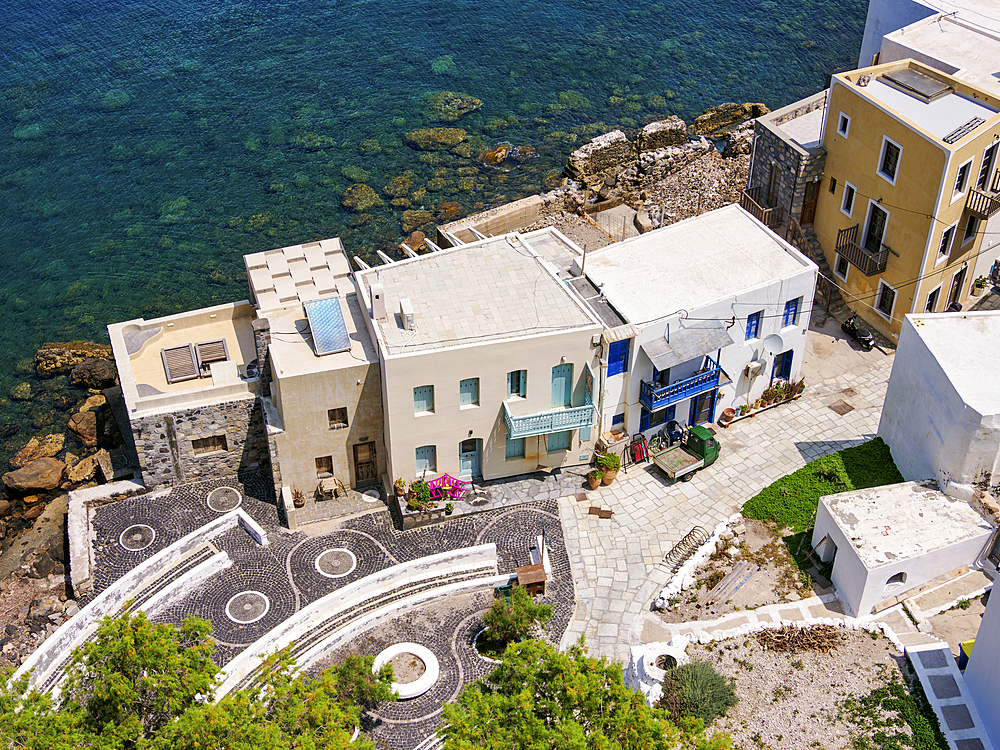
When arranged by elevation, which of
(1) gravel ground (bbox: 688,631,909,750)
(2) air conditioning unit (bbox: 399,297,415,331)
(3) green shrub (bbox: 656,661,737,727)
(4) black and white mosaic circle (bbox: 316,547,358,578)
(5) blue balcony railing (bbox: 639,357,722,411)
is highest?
(2) air conditioning unit (bbox: 399,297,415,331)

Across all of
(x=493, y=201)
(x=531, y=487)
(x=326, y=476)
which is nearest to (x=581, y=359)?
(x=531, y=487)

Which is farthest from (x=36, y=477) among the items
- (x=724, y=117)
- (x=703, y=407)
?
(x=724, y=117)

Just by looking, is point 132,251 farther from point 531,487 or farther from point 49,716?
point 49,716

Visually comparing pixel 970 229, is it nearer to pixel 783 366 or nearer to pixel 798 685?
pixel 783 366

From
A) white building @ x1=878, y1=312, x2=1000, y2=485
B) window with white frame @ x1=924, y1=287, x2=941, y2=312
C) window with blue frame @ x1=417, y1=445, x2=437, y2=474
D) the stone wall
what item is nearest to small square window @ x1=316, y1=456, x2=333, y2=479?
the stone wall

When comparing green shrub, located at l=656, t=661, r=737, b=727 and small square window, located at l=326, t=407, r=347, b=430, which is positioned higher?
small square window, located at l=326, t=407, r=347, b=430

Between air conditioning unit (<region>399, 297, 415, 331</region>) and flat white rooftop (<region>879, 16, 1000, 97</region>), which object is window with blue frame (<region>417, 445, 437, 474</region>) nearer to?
air conditioning unit (<region>399, 297, 415, 331</region>)

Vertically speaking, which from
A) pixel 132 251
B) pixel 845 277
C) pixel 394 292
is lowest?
pixel 132 251

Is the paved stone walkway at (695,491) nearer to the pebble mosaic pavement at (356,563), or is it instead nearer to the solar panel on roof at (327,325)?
Result: the pebble mosaic pavement at (356,563)
